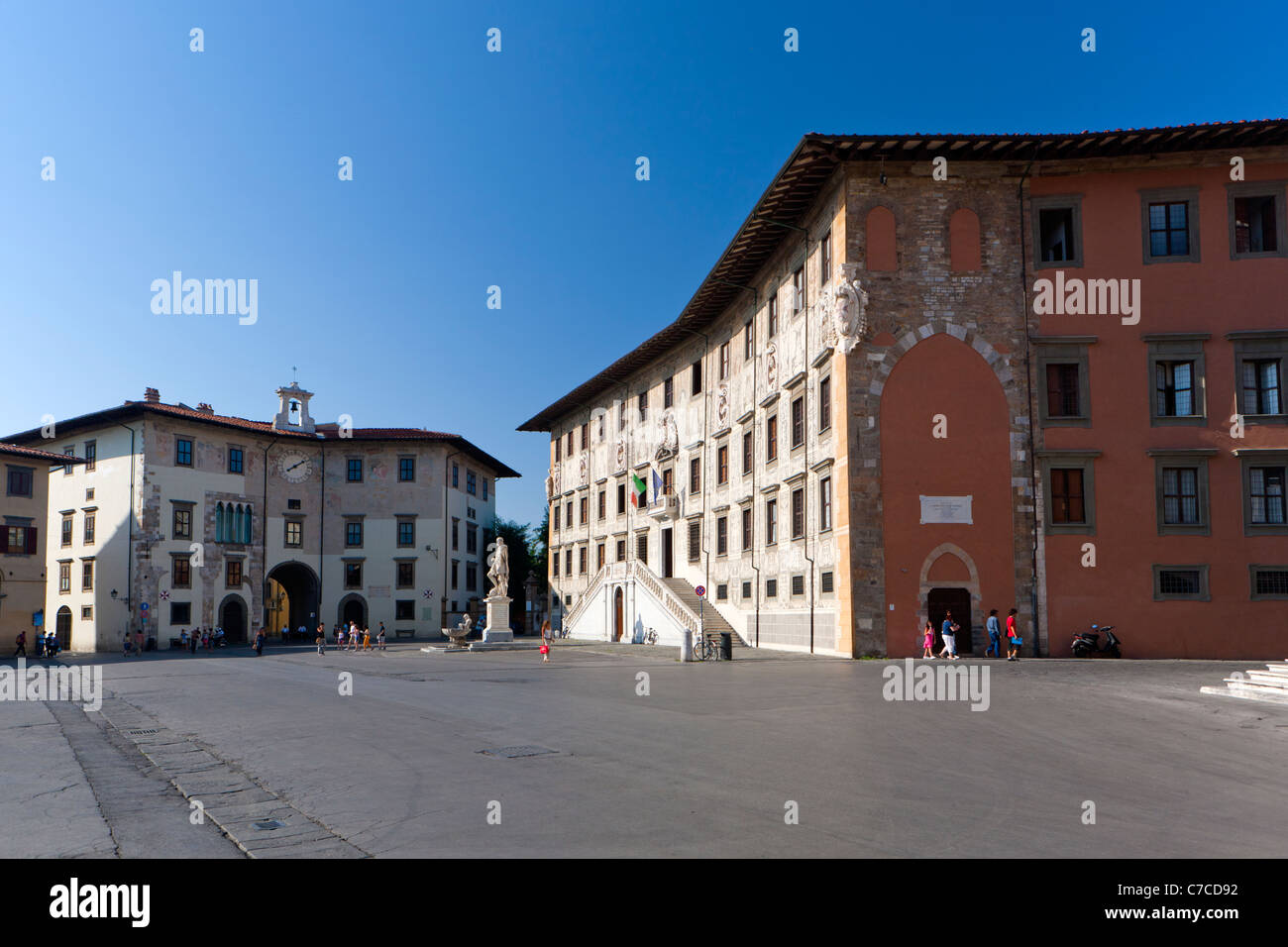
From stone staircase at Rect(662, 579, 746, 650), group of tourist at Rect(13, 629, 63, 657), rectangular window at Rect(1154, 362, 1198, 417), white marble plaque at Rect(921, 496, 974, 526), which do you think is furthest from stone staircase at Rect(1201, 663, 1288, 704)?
group of tourist at Rect(13, 629, 63, 657)

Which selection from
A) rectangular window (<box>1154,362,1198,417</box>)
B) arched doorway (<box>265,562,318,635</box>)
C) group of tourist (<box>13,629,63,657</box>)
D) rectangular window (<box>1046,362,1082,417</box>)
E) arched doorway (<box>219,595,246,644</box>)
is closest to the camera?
rectangular window (<box>1154,362,1198,417</box>)

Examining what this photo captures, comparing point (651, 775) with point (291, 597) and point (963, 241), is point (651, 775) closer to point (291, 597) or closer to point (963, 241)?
point (963, 241)

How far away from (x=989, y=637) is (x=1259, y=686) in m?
10.3

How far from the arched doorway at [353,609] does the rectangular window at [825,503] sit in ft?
121

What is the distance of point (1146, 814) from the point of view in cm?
721

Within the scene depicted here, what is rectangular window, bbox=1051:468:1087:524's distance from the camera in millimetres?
27953

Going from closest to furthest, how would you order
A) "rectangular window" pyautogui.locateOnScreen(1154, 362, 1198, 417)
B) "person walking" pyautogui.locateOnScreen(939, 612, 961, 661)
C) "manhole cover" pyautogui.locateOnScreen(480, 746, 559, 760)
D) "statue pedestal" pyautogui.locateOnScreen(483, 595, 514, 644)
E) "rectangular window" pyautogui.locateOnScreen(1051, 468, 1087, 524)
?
"manhole cover" pyautogui.locateOnScreen(480, 746, 559, 760)
"person walking" pyautogui.locateOnScreen(939, 612, 961, 661)
"rectangular window" pyautogui.locateOnScreen(1051, 468, 1087, 524)
"rectangular window" pyautogui.locateOnScreen(1154, 362, 1198, 417)
"statue pedestal" pyautogui.locateOnScreen(483, 595, 514, 644)

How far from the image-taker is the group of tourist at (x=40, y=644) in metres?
41.0

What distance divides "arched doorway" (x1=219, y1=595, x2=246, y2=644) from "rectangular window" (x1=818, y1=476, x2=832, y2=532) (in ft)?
121

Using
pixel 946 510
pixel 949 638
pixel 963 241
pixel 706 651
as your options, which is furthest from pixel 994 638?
pixel 963 241

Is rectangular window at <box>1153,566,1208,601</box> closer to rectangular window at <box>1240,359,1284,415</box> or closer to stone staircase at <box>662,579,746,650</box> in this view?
rectangular window at <box>1240,359,1284,415</box>

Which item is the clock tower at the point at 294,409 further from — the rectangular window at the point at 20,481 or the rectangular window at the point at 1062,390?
the rectangular window at the point at 1062,390

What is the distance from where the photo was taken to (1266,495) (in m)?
27.6
